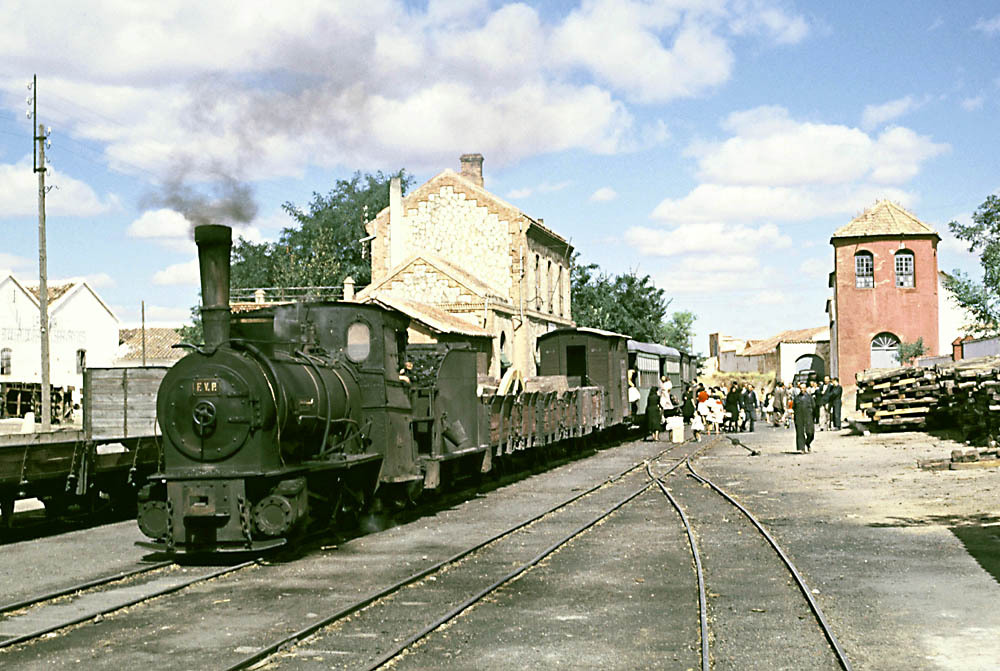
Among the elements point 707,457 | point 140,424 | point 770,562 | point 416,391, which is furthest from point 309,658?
point 707,457

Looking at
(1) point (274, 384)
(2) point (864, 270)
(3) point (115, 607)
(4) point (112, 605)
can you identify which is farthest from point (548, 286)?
(3) point (115, 607)

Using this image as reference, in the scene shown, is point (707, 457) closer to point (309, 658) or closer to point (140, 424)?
point (140, 424)

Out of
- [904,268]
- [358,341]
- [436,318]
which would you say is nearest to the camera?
[358,341]

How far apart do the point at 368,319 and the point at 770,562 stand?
5092mm

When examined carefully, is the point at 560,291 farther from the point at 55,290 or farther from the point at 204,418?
the point at 204,418

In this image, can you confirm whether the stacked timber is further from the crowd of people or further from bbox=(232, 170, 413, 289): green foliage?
bbox=(232, 170, 413, 289): green foliage

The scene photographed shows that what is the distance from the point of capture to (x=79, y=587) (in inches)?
353

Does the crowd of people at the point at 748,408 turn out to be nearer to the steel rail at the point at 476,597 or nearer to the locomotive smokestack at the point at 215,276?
the steel rail at the point at 476,597

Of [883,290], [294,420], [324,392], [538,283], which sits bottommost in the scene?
[294,420]

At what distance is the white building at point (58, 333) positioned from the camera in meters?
49.1

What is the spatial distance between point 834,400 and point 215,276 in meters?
24.0

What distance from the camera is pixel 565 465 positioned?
23.0 meters

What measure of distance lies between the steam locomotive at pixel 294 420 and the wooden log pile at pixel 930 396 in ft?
38.7

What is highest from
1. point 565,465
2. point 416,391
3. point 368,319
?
point 368,319
